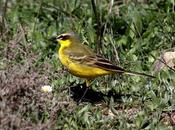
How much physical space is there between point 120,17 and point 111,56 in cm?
156

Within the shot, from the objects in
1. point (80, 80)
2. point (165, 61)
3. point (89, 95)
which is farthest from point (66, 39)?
point (165, 61)

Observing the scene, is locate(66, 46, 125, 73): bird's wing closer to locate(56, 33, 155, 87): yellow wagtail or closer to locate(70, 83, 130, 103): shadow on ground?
locate(56, 33, 155, 87): yellow wagtail

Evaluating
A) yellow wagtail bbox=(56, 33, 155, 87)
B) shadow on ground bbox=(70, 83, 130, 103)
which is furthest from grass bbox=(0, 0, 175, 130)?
yellow wagtail bbox=(56, 33, 155, 87)

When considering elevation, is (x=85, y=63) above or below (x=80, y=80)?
above

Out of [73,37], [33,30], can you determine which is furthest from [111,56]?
[33,30]

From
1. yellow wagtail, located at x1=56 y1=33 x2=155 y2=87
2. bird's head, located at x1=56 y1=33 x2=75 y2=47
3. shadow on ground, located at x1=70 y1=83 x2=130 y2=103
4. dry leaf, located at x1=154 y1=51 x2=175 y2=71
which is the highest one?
bird's head, located at x1=56 y1=33 x2=75 y2=47

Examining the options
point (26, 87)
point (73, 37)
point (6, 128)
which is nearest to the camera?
point (6, 128)

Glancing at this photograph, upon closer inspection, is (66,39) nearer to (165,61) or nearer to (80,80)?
(80,80)

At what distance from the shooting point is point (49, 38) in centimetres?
984

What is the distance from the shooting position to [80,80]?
8.72 meters

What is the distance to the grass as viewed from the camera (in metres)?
6.86

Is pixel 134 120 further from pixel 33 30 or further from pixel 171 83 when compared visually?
pixel 33 30

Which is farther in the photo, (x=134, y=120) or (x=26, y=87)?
(x=134, y=120)

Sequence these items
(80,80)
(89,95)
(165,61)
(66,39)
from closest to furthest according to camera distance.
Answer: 1. (89,95)
2. (66,39)
3. (80,80)
4. (165,61)
